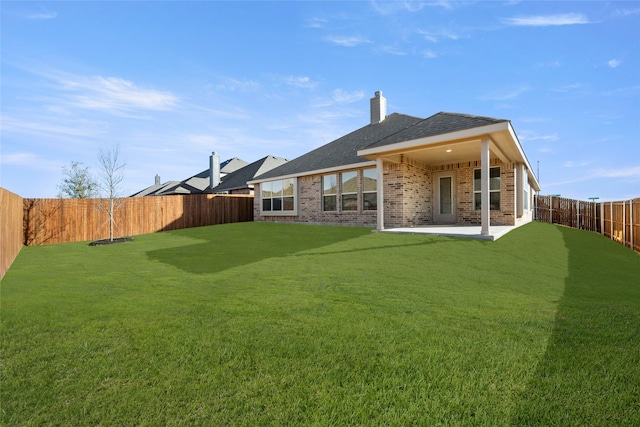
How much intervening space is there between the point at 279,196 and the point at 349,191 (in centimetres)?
522

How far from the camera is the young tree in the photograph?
86.8 feet

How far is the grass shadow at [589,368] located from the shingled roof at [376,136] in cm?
615

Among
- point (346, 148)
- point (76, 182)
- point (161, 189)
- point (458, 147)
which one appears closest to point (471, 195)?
point (458, 147)

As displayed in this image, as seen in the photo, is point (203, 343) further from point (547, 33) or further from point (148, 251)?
point (547, 33)

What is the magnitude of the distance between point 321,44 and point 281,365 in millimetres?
11253

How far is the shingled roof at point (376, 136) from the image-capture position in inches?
366

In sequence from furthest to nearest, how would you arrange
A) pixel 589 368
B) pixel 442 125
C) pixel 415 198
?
1. pixel 415 198
2. pixel 442 125
3. pixel 589 368

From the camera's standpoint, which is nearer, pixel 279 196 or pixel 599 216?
pixel 599 216

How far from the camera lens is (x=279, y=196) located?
17281 mm

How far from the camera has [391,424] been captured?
1.72 metres

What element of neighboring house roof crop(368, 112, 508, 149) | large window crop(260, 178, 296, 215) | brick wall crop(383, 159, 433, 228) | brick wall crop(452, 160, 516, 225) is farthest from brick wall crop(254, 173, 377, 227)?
brick wall crop(452, 160, 516, 225)

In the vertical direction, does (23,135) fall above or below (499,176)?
above

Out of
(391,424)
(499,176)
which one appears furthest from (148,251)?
(499,176)

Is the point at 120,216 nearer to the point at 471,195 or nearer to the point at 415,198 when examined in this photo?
the point at 415,198
